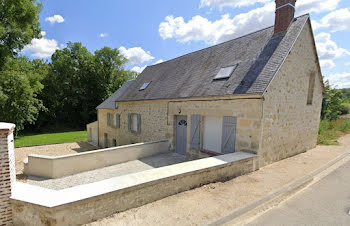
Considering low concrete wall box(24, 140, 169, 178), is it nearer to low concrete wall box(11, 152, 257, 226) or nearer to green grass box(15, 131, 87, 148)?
low concrete wall box(11, 152, 257, 226)

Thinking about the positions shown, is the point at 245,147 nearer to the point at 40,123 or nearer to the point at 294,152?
the point at 294,152

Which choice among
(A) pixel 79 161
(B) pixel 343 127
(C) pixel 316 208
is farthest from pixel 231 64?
(B) pixel 343 127

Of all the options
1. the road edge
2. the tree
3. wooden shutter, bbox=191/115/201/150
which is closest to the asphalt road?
the road edge

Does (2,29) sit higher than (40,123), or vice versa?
(2,29)

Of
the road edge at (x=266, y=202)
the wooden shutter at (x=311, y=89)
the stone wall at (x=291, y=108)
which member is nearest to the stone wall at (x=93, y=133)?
the stone wall at (x=291, y=108)

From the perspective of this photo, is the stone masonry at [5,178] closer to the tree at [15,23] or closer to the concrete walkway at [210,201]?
the concrete walkway at [210,201]

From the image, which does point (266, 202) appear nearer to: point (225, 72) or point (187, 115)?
point (187, 115)

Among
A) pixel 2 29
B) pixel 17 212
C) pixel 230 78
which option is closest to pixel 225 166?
pixel 230 78

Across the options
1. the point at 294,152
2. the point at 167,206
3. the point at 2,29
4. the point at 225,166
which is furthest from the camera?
the point at 2,29

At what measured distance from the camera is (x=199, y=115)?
8227 millimetres

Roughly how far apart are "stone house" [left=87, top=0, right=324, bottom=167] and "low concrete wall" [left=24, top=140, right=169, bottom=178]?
7.84ft

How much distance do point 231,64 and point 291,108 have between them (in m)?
3.42

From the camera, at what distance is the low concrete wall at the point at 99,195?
3018 mm

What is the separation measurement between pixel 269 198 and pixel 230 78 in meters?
4.98
